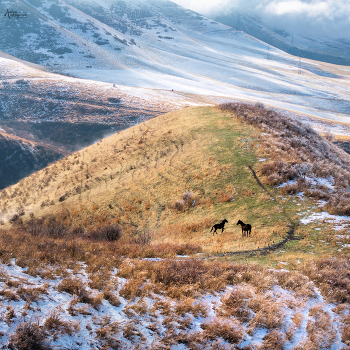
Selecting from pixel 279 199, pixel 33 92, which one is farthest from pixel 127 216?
pixel 33 92

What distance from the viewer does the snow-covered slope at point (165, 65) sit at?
296ft

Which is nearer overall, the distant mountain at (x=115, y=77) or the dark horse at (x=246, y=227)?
the dark horse at (x=246, y=227)

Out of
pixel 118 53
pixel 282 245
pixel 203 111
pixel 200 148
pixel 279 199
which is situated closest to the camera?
pixel 282 245

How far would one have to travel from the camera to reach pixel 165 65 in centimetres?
13238

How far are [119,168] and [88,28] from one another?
153020 millimetres

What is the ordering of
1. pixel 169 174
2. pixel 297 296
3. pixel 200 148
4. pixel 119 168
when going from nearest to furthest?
pixel 297 296 < pixel 169 174 < pixel 200 148 < pixel 119 168

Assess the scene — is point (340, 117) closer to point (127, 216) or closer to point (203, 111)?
point (203, 111)

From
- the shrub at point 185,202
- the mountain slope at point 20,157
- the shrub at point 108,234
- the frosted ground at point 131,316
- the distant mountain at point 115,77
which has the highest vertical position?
the distant mountain at point 115,77

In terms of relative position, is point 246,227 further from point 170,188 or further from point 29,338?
point 29,338

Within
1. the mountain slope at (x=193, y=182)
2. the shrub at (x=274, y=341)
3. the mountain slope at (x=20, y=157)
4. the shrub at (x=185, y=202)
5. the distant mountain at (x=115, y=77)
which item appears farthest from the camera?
the distant mountain at (x=115, y=77)

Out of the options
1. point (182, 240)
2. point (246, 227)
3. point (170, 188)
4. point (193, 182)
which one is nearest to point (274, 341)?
point (246, 227)

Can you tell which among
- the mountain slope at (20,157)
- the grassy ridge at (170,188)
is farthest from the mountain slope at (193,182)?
the mountain slope at (20,157)

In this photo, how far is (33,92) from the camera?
70.2m

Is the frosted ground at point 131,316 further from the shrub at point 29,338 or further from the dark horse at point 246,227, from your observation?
the dark horse at point 246,227
